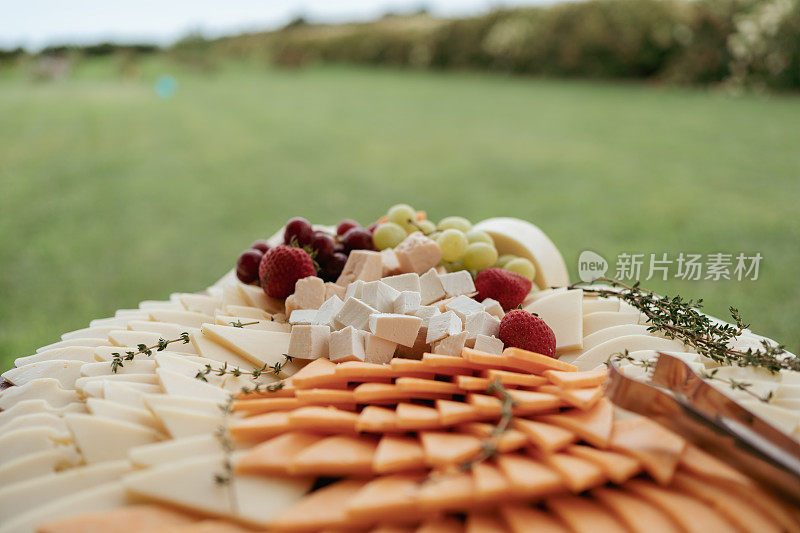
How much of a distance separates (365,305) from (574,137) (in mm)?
6325

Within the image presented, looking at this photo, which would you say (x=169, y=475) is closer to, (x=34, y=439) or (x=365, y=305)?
(x=34, y=439)

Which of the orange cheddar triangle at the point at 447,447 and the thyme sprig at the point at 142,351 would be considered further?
the thyme sprig at the point at 142,351

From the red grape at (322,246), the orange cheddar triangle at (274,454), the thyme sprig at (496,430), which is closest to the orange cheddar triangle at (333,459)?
the orange cheddar triangle at (274,454)

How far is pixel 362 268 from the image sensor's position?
4.77ft

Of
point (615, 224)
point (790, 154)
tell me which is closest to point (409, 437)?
point (615, 224)

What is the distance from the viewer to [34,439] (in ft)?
3.12

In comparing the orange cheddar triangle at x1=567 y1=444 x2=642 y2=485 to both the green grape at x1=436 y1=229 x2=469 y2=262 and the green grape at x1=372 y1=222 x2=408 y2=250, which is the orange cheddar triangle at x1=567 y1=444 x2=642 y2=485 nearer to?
the green grape at x1=436 y1=229 x2=469 y2=262

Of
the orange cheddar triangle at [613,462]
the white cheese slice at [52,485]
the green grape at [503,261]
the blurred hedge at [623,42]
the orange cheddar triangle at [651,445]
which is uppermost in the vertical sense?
the blurred hedge at [623,42]

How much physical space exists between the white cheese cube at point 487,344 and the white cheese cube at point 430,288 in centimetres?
23

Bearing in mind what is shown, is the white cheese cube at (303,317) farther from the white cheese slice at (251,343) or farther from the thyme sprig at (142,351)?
the thyme sprig at (142,351)

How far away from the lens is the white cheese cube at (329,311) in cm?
123

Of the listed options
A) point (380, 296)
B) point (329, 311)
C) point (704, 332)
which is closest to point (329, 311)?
point (329, 311)

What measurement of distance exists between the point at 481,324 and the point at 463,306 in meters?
0.08

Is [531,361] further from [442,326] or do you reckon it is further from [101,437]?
[101,437]
